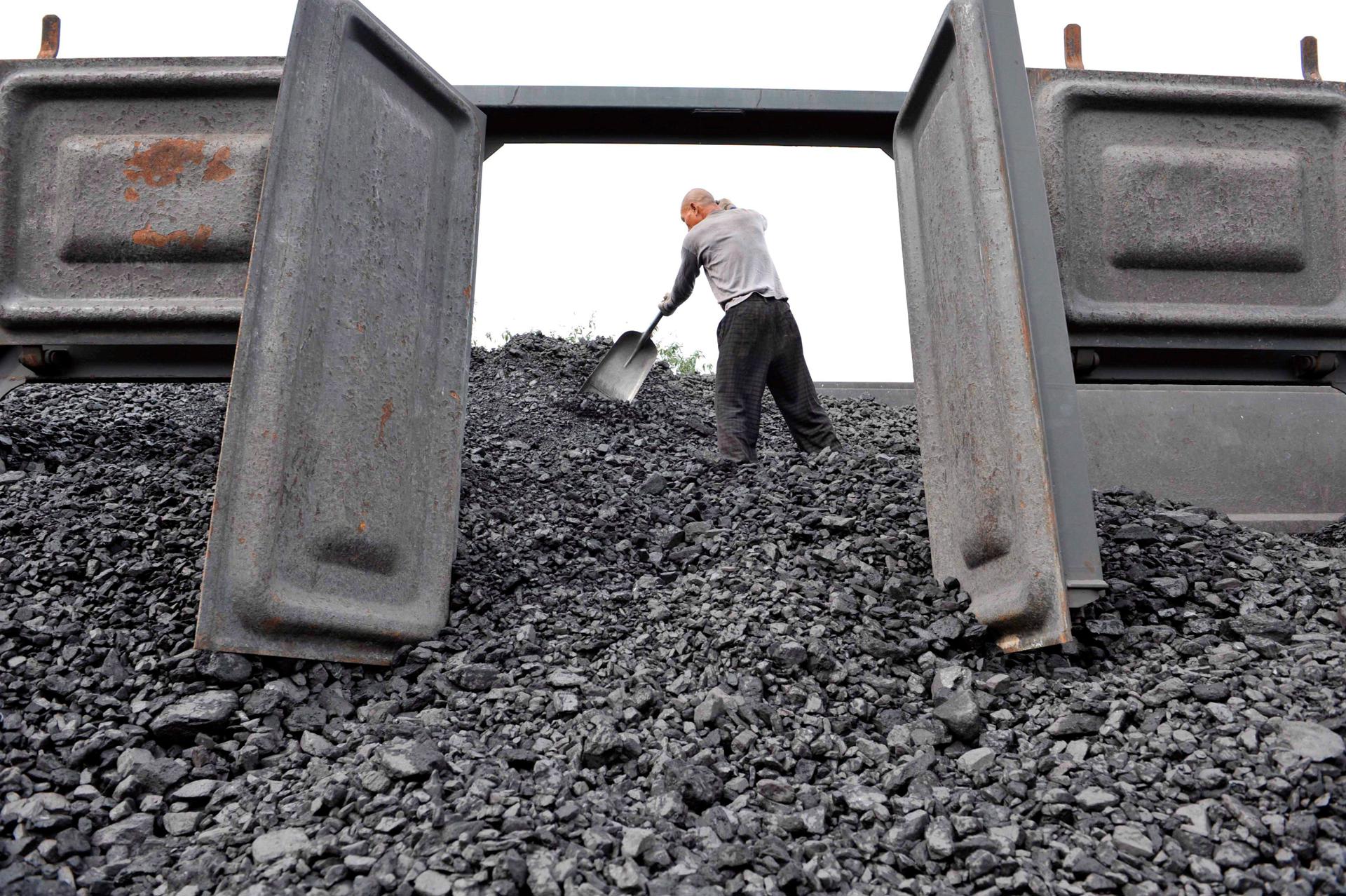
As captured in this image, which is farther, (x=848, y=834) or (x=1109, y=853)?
(x=848, y=834)

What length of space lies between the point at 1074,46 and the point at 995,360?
4.87ft

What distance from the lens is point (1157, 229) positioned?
9.83 feet

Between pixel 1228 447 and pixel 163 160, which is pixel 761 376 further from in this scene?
pixel 163 160

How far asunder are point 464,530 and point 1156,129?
2.60m

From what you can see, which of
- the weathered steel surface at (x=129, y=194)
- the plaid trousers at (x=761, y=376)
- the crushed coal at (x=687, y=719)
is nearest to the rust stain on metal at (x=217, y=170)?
the weathered steel surface at (x=129, y=194)

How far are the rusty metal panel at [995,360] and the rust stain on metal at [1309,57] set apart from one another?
1380 mm

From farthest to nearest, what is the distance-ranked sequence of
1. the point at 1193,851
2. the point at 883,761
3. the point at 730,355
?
the point at 730,355, the point at 883,761, the point at 1193,851

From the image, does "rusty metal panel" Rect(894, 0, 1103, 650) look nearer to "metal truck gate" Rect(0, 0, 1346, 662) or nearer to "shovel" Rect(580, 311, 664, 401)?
"metal truck gate" Rect(0, 0, 1346, 662)

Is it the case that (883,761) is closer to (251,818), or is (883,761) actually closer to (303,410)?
(251,818)

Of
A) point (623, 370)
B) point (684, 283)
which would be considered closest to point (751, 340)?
point (684, 283)

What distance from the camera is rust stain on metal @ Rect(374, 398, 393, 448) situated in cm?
254

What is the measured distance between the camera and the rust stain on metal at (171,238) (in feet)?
9.64

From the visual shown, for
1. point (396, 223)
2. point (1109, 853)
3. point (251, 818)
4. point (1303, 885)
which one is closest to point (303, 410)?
point (396, 223)

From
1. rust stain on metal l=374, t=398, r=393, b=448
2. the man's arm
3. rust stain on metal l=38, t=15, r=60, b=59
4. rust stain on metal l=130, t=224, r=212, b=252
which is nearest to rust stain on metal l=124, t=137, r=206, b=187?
rust stain on metal l=130, t=224, r=212, b=252
